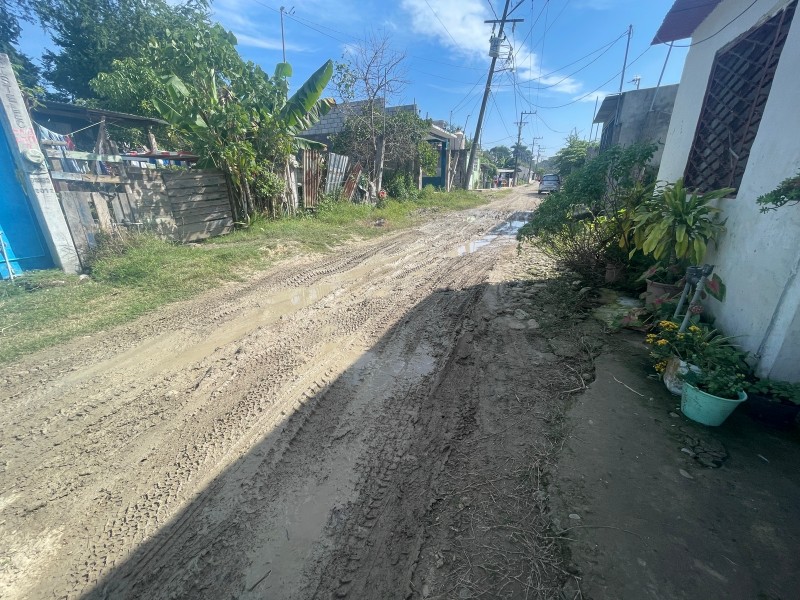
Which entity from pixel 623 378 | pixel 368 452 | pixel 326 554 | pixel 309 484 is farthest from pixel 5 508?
pixel 623 378

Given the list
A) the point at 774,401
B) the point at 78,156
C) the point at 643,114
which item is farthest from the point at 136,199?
the point at 643,114

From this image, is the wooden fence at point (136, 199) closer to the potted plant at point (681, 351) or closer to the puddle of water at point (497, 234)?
the puddle of water at point (497, 234)

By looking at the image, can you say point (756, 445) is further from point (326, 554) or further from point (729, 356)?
point (326, 554)

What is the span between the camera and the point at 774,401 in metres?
2.61

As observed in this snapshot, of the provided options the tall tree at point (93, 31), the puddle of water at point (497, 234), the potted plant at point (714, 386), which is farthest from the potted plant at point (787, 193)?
the tall tree at point (93, 31)

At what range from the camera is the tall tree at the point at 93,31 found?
15.2 meters

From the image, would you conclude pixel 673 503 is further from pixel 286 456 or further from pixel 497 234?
pixel 497 234

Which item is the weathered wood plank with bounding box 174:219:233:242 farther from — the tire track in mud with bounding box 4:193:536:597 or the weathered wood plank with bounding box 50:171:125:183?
the tire track in mud with bounding box 4:193:536:597

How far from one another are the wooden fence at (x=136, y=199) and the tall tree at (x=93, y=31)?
1376 centimetres

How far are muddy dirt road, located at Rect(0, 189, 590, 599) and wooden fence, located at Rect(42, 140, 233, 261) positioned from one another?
9.97 ft

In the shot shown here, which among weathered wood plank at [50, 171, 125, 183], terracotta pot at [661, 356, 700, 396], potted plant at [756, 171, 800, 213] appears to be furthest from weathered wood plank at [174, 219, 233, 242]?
potted plant at [756, 171, 800, 213]

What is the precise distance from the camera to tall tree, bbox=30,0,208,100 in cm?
1520

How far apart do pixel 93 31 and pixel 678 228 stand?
2384 centimetres

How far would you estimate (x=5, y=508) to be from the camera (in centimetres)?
197
